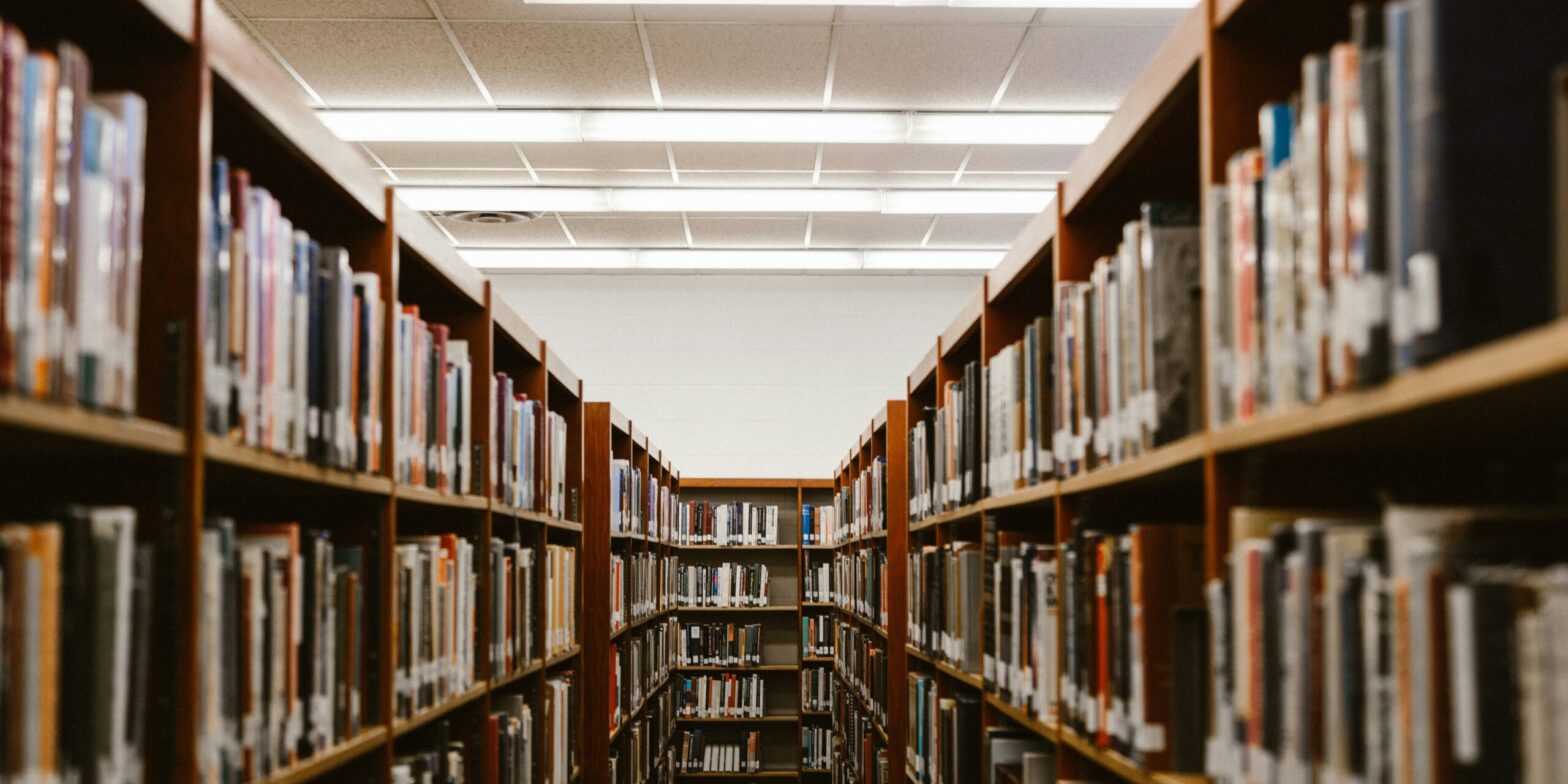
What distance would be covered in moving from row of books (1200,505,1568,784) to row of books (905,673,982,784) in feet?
6.00

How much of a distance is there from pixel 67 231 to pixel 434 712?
1.46 meters

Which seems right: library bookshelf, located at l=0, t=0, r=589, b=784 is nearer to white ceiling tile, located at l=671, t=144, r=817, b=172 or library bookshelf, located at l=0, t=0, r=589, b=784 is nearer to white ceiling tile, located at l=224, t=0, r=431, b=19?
white ceiling tile, located at l=224, t=0, r=431, b=19

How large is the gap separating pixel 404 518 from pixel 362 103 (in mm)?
3401

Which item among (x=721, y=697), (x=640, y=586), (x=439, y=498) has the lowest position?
(x=721, y=697)

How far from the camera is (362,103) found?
5.74m

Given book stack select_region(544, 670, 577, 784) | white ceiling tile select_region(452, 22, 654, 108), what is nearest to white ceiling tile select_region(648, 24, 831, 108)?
white ceiling tile select_region(452, 22, 654, 108)

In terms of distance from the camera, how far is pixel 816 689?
8.22 metres

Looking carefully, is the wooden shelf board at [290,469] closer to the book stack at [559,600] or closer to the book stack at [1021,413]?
the book stack at [1021,413]

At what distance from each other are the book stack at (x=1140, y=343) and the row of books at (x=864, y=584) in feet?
9.54

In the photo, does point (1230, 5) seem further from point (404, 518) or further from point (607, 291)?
point (607, 291)

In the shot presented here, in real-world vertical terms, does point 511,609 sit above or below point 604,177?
below

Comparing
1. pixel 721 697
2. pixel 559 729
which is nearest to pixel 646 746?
pixel 721 697

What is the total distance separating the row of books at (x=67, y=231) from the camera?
1059 mm

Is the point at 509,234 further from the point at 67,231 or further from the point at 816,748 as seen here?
the point at 67,231
